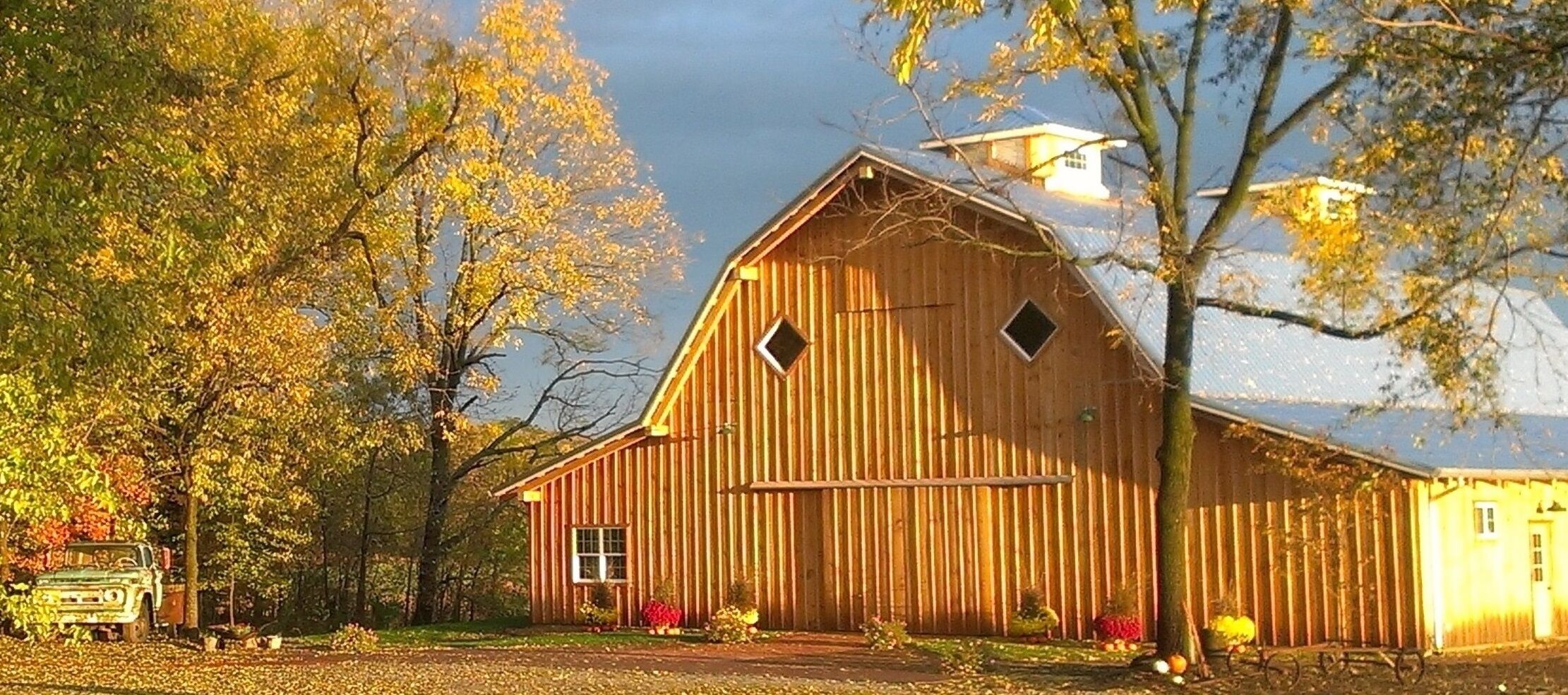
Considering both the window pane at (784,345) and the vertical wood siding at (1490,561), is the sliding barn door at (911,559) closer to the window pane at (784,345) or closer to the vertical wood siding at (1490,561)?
the window pane at (784,345)

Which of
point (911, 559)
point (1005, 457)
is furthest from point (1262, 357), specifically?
point (911, 559)

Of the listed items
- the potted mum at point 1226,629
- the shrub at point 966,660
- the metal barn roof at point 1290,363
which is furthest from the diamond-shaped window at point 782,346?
the potted mum at point 1226,629

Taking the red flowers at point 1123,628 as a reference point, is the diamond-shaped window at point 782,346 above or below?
above

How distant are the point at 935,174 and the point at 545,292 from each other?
1131 centimetres

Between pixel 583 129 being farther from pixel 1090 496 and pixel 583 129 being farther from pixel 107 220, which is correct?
pixel 107 220

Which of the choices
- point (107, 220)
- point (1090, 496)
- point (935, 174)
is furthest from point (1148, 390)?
point (107, 220)

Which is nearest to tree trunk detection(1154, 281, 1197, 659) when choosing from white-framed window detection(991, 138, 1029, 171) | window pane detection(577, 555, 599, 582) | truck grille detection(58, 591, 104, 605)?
white-framed window detection(991, 138, 1029, 171)

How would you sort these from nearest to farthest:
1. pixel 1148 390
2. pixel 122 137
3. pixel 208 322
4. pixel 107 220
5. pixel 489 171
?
pixel 122 137, pixel 107 220, pixel 1148 390, pixel 208 322, pixel 489 171

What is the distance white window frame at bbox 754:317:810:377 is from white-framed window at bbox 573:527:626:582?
150 inches

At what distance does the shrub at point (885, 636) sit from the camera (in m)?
24.8

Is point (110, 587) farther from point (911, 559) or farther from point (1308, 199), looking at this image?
point (1308, 199)

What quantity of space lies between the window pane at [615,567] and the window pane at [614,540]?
0.10 m

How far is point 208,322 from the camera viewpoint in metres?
29.0

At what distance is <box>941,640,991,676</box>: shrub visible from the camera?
21.5 m
